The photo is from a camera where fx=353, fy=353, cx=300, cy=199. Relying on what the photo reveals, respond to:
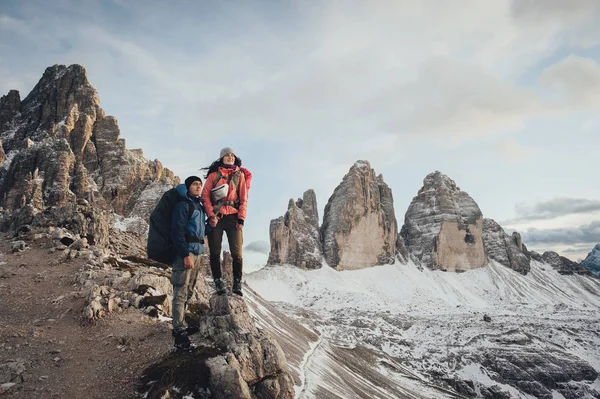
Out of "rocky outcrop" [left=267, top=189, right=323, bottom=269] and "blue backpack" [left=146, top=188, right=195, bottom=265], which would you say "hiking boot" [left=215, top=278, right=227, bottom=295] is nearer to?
"blue backpack" [left=146, top=188, right=195, bottom=265]

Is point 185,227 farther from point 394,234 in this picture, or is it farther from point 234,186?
point 394,234

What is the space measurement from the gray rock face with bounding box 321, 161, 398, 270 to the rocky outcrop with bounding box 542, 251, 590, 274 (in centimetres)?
8480

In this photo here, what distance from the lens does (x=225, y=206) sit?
10648 millimetres

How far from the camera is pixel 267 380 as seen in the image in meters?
9.49

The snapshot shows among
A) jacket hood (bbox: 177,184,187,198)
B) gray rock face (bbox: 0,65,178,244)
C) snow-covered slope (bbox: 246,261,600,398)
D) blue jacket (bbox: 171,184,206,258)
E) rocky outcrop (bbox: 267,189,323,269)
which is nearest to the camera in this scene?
blue jacket (bbox: 171,184,206,258)

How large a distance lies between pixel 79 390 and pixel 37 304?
758 cm

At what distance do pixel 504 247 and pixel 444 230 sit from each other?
3617 cm

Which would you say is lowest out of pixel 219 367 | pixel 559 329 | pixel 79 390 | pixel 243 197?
pixel 559 329

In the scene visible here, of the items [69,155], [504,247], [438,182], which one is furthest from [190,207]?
[504,247]

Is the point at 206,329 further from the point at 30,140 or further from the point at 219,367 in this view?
the point at 30,140

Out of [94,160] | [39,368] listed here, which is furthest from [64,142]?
[39,368]

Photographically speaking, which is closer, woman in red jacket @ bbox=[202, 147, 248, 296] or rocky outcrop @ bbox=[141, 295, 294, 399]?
rocky outcrop @ bbox=[141, 295, 294, 399]

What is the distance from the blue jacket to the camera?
29.9ft

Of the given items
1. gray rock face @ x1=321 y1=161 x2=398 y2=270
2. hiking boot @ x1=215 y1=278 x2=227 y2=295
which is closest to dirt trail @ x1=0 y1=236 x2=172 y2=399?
hiking boot @ x1=215 y1=278 x2=227 y2=295
